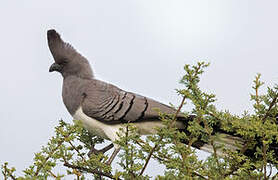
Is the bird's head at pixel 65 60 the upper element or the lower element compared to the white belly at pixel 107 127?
upper

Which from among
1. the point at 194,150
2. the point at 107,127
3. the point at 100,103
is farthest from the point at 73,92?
the point at 194,150

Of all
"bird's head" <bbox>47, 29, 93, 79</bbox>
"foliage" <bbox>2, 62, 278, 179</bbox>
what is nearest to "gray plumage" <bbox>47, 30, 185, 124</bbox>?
"bird's head" <bbox>47, 29, 93, 79</bbox>

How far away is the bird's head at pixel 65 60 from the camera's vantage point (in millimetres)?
5332

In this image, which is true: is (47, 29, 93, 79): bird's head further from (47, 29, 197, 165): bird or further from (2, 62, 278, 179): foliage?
(2, 62, 278, 179): foliage

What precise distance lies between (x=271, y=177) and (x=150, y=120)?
1786mm

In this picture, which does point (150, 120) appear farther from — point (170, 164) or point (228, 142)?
point (170, 164)

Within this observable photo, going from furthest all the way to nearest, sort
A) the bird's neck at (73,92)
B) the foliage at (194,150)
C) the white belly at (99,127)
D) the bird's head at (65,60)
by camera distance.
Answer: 1. the bird's head at (65,60)
2. the bird's neck at (73,92)
3. the white belly at (99,127)
4. the foliage at (194,150)

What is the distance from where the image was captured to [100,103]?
4.93 metres

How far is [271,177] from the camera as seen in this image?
3.25 metres

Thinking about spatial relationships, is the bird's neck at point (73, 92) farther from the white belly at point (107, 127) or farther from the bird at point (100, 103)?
the white belly at point (107, 127)

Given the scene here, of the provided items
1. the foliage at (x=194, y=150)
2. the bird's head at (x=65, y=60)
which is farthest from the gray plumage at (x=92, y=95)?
the foliage at (x=194, y=150)

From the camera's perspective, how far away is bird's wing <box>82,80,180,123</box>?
4.79 metres

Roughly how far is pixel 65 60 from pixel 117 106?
3.22 feet

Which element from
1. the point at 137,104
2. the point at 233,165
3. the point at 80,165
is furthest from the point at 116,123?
the point at 233,165
